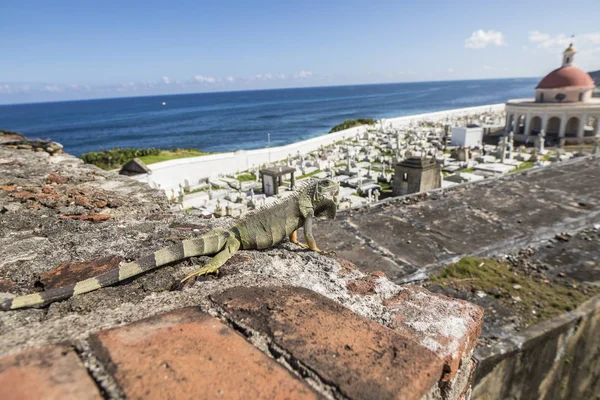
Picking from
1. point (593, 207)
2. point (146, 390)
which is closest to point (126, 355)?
point (146, 390)

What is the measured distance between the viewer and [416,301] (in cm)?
200

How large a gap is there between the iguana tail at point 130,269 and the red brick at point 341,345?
621 mm

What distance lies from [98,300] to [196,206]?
16.6 meters

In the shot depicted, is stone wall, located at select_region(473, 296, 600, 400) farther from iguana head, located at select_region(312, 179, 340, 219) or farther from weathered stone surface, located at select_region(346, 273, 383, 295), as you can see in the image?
weathered stone surface, located at select_region(346, 273, 383, 295)

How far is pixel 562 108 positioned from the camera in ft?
106

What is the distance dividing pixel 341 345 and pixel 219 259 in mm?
1286

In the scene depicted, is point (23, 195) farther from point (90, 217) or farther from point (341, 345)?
point (341, 345)

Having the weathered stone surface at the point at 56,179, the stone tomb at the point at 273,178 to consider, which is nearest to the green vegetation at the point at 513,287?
the weathered stone surface at the point at 56,179

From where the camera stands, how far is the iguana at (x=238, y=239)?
1.79 metres

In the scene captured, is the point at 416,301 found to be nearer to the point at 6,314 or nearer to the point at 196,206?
the point at 6,314

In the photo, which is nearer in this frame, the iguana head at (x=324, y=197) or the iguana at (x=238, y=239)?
the iguana at (x=238, y=239)

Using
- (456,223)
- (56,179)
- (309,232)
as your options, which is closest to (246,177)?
(456,223)

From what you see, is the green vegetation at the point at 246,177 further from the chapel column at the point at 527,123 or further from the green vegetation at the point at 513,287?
the chapel column at the point at 527,123

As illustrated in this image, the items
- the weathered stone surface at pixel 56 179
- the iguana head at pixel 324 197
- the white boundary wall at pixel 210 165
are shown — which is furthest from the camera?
the white boundary wall at pixel 210 165
